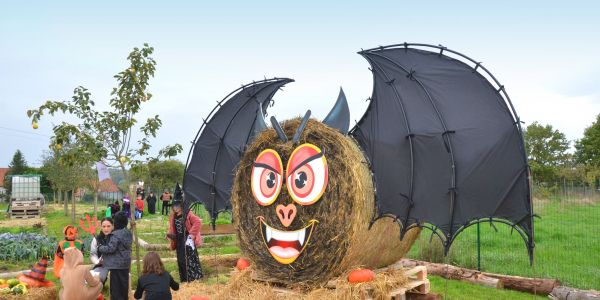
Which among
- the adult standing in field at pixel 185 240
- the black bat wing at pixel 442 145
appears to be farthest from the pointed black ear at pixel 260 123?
the adult standing in field at pixel 185 240

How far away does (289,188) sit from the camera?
6449 mm

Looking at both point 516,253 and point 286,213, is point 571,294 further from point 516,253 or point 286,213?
point 286,213

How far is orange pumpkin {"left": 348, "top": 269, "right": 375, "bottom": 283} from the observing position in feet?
19.4

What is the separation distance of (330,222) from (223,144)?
2.71 metres

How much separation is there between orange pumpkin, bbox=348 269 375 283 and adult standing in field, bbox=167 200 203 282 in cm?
327

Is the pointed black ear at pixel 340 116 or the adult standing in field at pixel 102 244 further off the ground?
the pointed black ear at pixel 340 116

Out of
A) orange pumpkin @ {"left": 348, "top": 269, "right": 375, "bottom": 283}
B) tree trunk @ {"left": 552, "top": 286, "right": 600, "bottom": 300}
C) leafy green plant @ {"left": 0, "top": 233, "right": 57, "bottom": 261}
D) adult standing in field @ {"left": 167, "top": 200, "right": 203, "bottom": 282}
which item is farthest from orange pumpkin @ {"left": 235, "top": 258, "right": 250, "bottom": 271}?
leafy green plant @ {"left": 0, "top": 233, "right": 57, "bottom": 261}

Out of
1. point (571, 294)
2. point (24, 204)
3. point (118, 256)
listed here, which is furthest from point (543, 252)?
point (24, 204)

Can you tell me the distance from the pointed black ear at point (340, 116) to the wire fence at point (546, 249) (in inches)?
103

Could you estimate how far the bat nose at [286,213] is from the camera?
640 centimetres

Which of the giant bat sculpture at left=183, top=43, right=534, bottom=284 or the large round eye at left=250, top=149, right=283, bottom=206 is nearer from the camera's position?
the giant bat sculpture at left=183, top=43, right=534, bottom=284

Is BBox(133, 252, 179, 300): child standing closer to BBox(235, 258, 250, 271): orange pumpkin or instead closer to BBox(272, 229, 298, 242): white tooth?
BBox(272, 229, 298, 242): white tooth

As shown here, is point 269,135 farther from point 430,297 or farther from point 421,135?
point 430,297

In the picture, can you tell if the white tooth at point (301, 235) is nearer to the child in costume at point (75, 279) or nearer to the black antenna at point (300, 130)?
the black antenna at point (300, 130)
